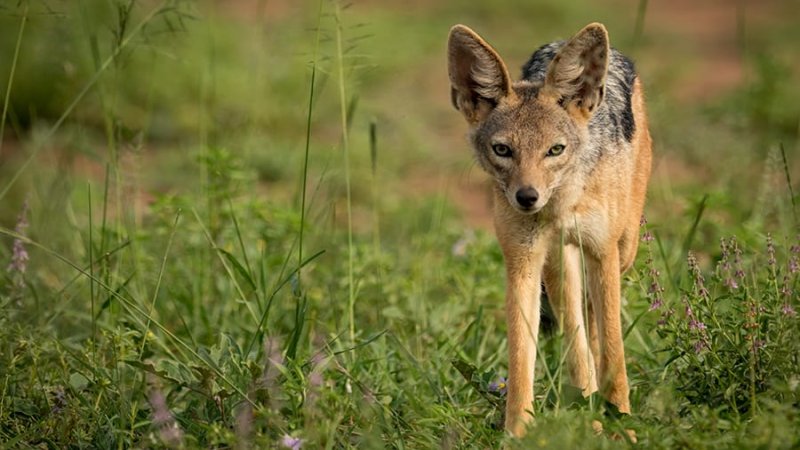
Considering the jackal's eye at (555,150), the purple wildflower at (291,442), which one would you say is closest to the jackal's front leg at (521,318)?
the jackal's eye at (555,150)

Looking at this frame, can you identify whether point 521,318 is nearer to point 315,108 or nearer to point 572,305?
point 572,305

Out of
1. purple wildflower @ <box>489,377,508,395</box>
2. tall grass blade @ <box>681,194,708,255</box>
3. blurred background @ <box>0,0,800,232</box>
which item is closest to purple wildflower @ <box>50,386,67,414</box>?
purple wildflower @ <box>489,377,508,395</box>

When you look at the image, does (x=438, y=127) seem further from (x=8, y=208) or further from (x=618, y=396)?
(x=618, y=396)

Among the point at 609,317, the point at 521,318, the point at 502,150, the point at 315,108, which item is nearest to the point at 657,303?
the point at 609,317

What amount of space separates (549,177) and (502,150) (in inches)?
8.4

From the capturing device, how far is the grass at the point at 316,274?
166 inches

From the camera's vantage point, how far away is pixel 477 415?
15.2 feet

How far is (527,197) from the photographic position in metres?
4.34

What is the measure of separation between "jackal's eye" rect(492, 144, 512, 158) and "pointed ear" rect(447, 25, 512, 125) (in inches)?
9.1

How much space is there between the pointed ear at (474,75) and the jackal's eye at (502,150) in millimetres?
231

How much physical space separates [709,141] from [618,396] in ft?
17.5

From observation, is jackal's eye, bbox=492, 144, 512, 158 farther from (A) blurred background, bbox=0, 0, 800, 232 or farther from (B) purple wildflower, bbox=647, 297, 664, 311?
(A) blurred background, bbox=0, 0, 800, 232

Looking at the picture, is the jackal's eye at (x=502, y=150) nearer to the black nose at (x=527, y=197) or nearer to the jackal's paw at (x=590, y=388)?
the black nose at (x=527, y=197)

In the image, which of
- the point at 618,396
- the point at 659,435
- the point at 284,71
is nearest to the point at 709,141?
the point at 284,71
